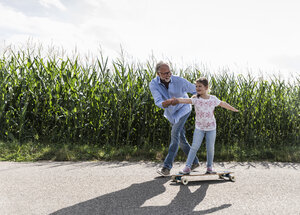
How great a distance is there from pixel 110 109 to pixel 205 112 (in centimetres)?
324

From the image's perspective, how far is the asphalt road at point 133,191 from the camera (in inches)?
134

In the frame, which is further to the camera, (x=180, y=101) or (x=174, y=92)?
(x=174, y=92)

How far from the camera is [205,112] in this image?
14.9 ft

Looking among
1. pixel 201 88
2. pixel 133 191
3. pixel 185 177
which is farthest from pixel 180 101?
pixel 133 191

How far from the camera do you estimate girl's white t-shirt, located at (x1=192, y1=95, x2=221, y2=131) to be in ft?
14.9

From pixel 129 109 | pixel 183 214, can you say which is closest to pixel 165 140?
pixel 129 109

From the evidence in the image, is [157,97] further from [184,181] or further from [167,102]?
[184,181]

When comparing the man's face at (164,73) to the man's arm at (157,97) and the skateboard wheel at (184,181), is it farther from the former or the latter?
the skateboard wheel at (184,181)

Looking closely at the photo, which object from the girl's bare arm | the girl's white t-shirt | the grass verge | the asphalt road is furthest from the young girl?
the grass verge

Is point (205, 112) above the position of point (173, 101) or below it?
below

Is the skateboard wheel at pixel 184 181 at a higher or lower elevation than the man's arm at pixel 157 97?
lower

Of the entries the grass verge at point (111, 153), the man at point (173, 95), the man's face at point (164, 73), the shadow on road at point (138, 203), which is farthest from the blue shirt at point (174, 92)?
the grass verge at point (111, 153)

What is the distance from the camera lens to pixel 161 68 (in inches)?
181

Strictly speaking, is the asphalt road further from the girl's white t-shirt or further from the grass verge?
the girl's white t-shirt
